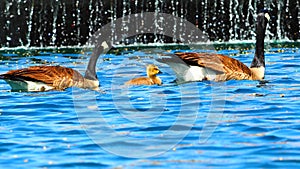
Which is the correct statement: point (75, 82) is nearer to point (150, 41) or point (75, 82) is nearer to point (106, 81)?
point (106, 81)

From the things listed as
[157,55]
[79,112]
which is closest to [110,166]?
[79,112]

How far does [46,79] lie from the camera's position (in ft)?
45.3

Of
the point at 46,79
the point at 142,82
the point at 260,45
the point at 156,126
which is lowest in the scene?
the point at 142,82

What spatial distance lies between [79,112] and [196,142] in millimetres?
2928

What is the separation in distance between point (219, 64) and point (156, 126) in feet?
16.4

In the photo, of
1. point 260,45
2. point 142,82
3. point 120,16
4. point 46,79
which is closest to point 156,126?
point 46,79

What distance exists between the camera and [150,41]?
2517cm

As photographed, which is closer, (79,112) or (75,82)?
(79,112)

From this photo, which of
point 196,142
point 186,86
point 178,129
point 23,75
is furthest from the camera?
point 186,86

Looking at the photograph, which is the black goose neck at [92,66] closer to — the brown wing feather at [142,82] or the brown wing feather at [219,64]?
the brown wing feather at [142,82]

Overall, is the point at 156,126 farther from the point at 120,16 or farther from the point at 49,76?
the point at 120,16

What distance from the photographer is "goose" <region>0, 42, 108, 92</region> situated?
13338mm

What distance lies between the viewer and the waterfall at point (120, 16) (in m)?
24.3

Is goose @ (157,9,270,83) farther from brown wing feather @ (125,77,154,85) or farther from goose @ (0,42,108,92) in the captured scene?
goose @ (0,42,108,92)
